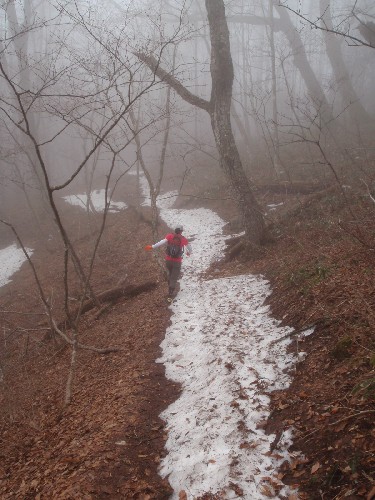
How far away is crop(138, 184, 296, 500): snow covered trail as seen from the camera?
12.3ft

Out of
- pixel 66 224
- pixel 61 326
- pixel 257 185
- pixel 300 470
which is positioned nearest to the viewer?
pixel 300 470

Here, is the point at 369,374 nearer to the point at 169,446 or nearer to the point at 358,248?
the point at 169,446

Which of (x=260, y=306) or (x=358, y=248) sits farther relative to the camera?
(x=260, y=306)

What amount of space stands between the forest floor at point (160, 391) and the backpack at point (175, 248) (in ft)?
3.95

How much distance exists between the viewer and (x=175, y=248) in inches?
378

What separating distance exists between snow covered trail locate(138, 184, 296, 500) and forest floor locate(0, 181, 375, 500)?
162mm

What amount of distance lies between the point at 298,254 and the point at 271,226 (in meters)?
2.67

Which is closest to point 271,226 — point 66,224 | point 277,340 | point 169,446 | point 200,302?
point 200,302

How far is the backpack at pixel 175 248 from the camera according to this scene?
9.59 m

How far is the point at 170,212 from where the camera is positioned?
66.3 feet

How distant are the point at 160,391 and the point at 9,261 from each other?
16362mm

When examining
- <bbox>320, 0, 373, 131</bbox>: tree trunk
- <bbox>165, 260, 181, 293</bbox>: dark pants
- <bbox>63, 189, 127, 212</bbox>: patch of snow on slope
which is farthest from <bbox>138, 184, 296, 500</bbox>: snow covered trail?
<bbox>320, 0, 373, 131</bbox>: tree trunk

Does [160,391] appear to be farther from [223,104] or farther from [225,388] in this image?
[223,104]

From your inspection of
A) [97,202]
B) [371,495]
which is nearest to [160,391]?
[371,495]
